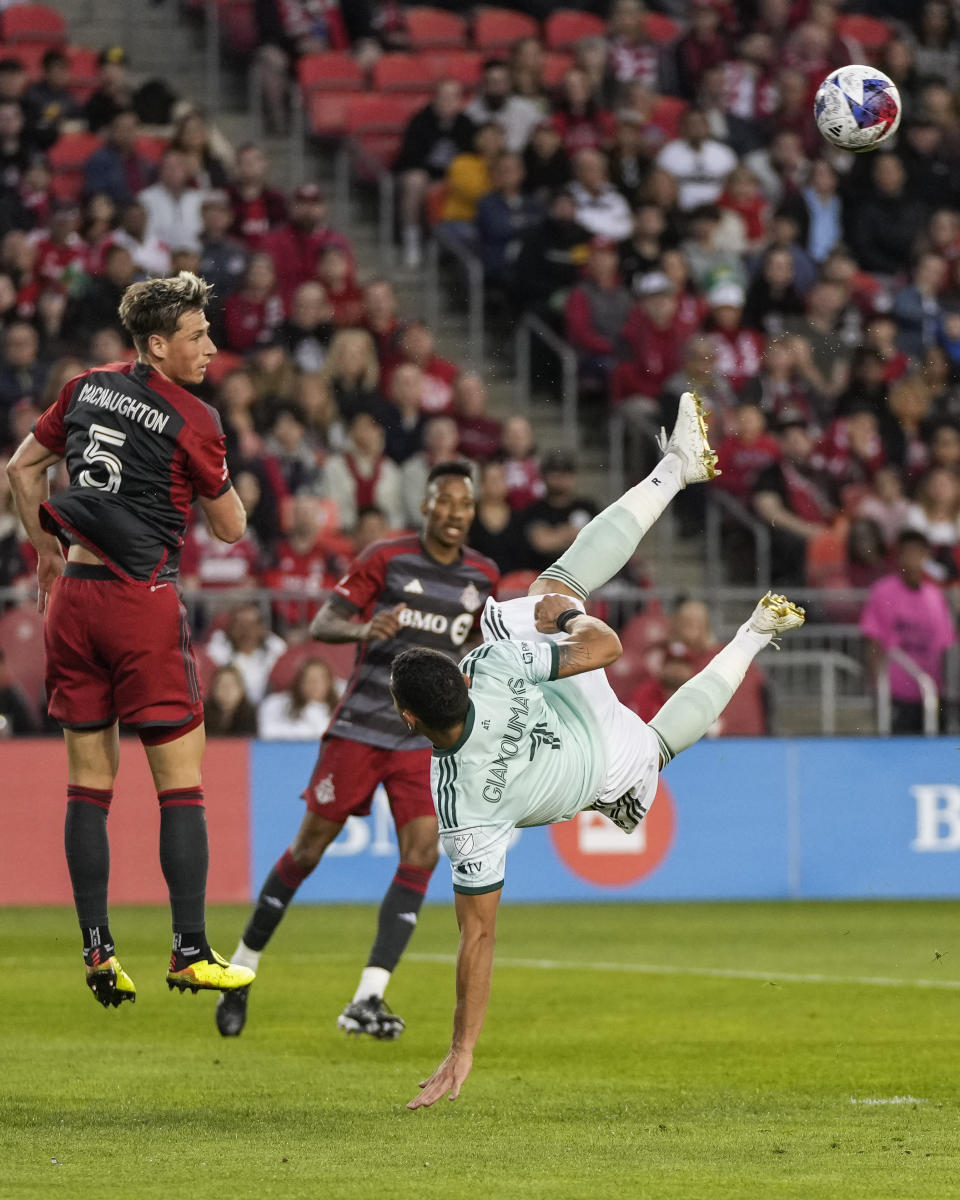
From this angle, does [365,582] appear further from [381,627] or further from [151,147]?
[151,147]

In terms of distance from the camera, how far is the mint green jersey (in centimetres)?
729

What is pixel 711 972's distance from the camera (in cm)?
1202

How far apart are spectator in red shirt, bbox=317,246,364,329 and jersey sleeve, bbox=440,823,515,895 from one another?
11.7 metres

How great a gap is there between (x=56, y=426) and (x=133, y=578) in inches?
25.0

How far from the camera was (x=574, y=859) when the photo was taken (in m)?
15.9

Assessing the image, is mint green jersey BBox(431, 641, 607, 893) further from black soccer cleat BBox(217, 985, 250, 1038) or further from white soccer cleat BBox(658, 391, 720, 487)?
black soccer cleat BBox(217, 985, 250, 1038)

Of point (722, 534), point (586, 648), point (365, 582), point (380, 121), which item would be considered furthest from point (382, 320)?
point (586, 648)

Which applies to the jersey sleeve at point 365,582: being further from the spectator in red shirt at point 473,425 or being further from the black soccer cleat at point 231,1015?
the spectator in red shirt at point 473,425

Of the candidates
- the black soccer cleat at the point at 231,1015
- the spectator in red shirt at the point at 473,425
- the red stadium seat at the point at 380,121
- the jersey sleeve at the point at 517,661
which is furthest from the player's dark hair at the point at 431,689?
the red stadium seat at the point at 380,121

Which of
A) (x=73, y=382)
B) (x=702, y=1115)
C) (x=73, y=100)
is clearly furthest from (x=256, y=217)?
(x=702, y=1115)

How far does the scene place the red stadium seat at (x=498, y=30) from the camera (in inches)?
883

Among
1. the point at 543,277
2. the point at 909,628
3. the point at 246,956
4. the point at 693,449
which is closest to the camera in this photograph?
the point at 693,449

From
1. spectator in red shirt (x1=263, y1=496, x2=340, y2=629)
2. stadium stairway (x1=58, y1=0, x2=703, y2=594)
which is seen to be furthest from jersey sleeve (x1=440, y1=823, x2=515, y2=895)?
stadium stairway (x1=58, y1=0, x2=703, y2=594)

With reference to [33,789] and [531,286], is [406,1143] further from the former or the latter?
[531,286]
